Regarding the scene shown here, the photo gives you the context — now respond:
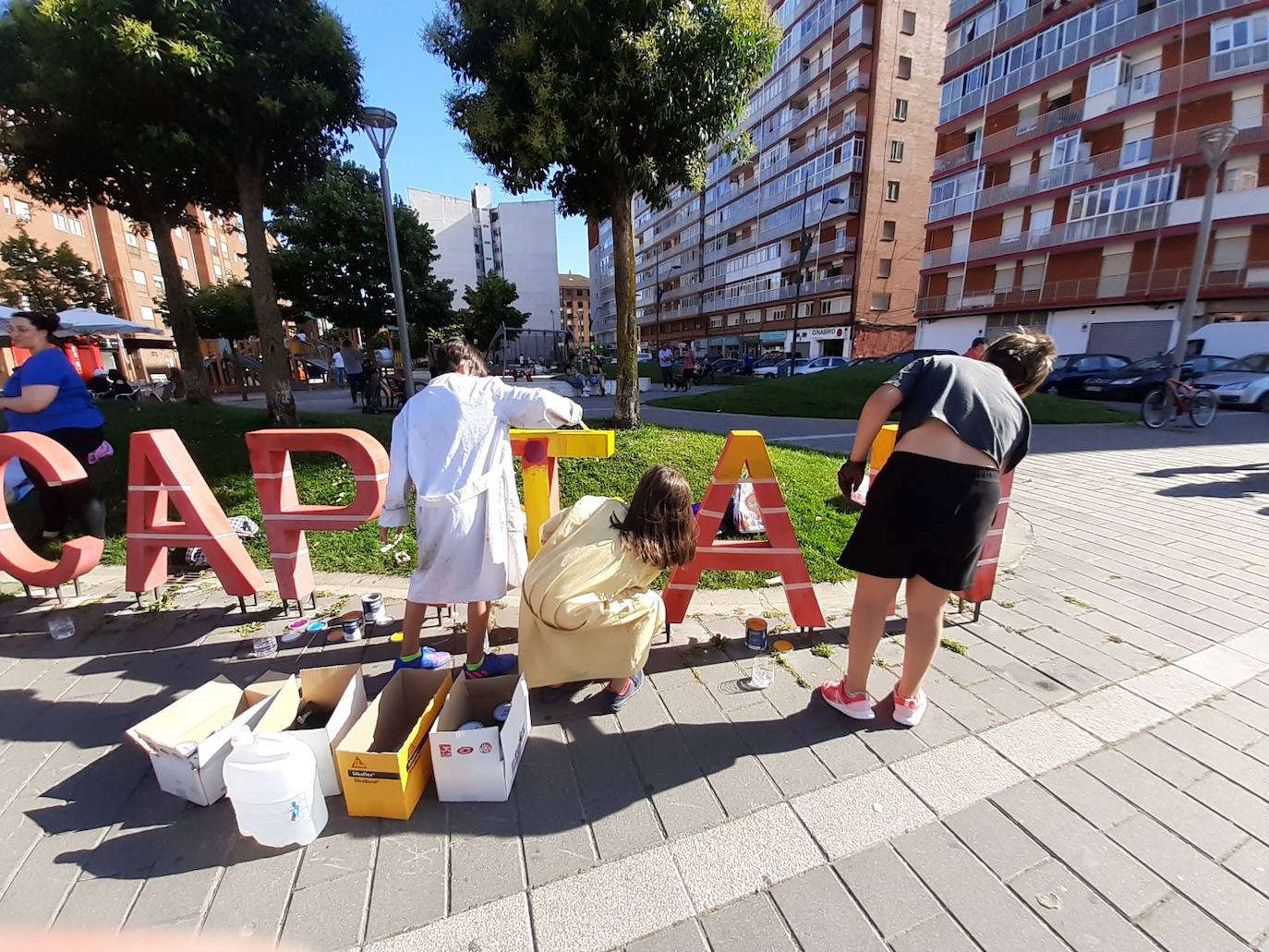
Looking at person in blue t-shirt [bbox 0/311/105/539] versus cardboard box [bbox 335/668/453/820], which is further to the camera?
person in blue t-shirt [bbox 0/311/105/539]

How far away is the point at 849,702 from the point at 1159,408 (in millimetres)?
12235

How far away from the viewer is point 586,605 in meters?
2.27

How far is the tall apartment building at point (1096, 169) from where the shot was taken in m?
20.3

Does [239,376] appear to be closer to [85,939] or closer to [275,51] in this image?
[275,51]

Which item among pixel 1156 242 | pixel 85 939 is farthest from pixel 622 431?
pixel 1156 242

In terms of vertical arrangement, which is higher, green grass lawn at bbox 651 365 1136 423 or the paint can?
green grass lawn at bbox 651 365 1136 423

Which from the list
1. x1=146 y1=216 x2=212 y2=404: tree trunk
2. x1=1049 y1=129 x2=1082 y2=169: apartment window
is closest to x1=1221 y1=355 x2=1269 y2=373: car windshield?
x1=1049 y1=129 x2=1082 y2=169: apartment window

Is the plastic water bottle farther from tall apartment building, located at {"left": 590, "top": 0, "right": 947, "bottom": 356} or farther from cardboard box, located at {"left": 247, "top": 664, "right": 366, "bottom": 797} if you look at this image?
tall apartment building, located at {"left": 590, "top": 0, "right": 947, "bottom": 356}

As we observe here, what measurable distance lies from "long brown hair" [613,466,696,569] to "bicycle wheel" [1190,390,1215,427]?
12.8 meters

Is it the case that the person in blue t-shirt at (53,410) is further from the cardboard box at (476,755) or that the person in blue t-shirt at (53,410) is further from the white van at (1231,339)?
the white van at (1231,339)

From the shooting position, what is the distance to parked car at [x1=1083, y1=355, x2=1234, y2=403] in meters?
15.8

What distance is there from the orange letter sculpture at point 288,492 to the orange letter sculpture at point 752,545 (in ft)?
6.47

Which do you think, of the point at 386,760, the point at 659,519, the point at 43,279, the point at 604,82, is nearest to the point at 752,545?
the point at 659,519

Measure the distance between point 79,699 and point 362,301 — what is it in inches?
757
